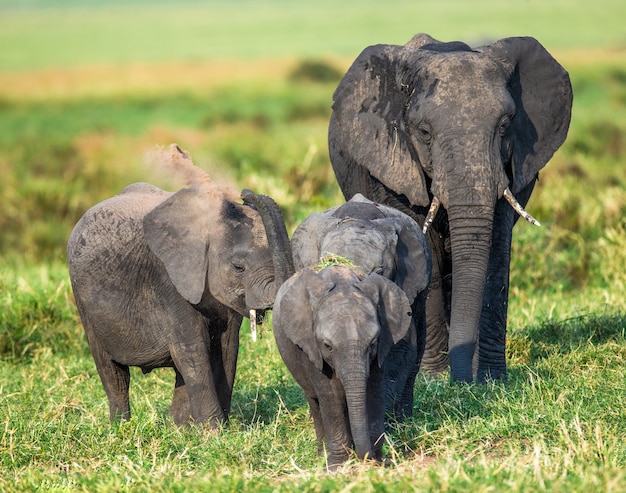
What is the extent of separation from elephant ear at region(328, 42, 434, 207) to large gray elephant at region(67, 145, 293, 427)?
1.16 metres

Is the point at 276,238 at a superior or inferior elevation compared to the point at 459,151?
inferior

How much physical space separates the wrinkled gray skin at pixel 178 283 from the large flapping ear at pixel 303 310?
82cm

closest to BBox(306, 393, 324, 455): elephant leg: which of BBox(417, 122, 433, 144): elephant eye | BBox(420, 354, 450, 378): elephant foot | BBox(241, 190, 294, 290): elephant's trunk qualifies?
BBox(241, 190, 294, 290): elephant's trunk

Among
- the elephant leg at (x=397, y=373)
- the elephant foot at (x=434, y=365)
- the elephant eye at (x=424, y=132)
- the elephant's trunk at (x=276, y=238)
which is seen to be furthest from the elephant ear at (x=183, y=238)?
the elephant foot at (x=434, y=365)

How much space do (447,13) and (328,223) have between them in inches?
3415

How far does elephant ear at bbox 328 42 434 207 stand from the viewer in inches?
309

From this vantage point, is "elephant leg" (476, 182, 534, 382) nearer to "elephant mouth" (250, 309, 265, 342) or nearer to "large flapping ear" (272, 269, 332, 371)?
"elephant mouth" (250, 309, 265, 342)

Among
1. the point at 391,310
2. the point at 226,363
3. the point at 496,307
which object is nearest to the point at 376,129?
the point at 496,307

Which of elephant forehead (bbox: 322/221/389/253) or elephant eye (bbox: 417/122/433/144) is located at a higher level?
elephant eye (bbox: 417/122/433/144)

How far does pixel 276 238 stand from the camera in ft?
21.6

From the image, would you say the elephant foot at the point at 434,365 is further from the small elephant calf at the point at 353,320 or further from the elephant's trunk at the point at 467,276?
the small elephant calf at the point at 353,320

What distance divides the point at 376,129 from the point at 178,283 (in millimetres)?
1941

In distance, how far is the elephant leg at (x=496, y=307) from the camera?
313 inches

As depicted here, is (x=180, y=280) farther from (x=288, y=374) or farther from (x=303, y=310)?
(x=288, y=374)
